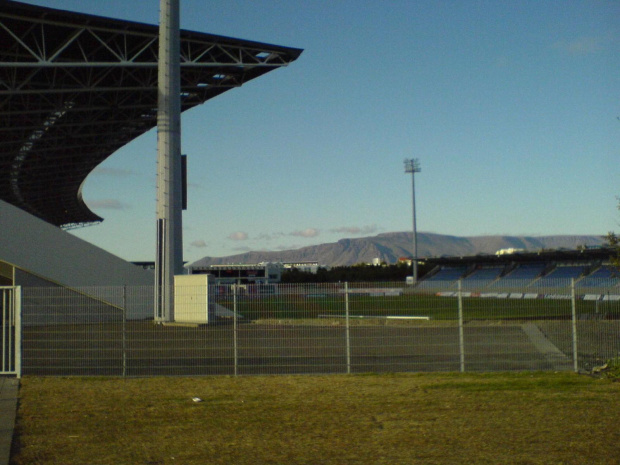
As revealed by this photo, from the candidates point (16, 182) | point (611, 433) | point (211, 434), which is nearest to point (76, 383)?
point (211, 434)

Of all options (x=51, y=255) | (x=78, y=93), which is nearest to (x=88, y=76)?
(x=78, y=93)

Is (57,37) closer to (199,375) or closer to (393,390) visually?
(199,375)

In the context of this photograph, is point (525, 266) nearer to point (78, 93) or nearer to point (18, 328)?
point (78, 93)

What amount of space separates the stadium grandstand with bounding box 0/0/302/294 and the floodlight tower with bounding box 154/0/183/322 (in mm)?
2070

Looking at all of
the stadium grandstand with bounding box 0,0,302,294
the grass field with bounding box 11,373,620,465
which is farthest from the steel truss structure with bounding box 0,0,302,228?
the grass field with bounding box 11,373,620,465

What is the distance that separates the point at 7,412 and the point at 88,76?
1185 inches

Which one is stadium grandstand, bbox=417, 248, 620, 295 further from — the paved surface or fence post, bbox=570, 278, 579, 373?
the paved surface

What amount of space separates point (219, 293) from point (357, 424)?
6.57 m

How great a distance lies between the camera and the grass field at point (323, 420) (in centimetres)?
773

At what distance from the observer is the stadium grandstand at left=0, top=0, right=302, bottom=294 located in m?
28.3

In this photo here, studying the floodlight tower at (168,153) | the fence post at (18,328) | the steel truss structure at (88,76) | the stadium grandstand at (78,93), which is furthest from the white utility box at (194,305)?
the steel truss structure at (88,76)

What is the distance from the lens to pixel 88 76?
37406 mm

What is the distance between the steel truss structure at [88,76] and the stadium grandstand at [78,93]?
0.20 ft

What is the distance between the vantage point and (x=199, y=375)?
1401 cm
